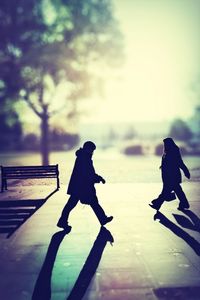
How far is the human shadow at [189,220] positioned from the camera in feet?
20.9

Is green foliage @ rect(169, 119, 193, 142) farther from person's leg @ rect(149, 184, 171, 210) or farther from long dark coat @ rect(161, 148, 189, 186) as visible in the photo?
person's leg @ rect(149, 184, 171, 210)

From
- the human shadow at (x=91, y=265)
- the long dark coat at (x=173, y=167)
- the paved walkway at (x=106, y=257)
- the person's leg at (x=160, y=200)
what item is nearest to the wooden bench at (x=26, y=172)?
the paved walkway at (x=106, y=257)

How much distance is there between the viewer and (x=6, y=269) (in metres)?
4.63

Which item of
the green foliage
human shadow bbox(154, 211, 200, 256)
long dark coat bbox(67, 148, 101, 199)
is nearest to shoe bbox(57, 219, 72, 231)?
long dark coat bbox(67, 148, 101, 199)

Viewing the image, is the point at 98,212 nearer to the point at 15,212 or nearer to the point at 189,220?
the point at 189,220

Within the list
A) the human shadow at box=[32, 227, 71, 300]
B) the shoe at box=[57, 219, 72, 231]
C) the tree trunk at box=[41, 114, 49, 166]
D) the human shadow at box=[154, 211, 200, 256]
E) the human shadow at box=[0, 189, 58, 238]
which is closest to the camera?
the human shadow at box=[32, 227, 71, 300]

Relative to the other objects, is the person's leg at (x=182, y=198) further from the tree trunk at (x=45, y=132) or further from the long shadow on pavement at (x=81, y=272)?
the tree trunk at (x=45, y=132)

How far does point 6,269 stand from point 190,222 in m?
3.75

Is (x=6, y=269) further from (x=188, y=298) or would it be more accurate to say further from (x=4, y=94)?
(x=4, y=94)

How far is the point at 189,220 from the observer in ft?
22.3

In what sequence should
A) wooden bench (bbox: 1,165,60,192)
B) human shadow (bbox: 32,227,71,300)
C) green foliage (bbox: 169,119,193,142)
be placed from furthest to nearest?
green foliage (bbox: 169,119,193,142)
wooden bench (bbox: 1,165,60,192)
human shadow (bbox: 32,227,71,300)

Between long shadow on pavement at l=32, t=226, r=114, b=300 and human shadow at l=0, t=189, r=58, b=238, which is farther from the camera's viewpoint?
human shadow at l=0, t=189, r=58, b=238

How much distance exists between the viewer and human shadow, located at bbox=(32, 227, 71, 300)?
3.90m

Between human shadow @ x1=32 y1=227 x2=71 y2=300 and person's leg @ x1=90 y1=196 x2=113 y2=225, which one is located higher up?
person's leg @ x1=90 y1=196 x2=113 y2=225
